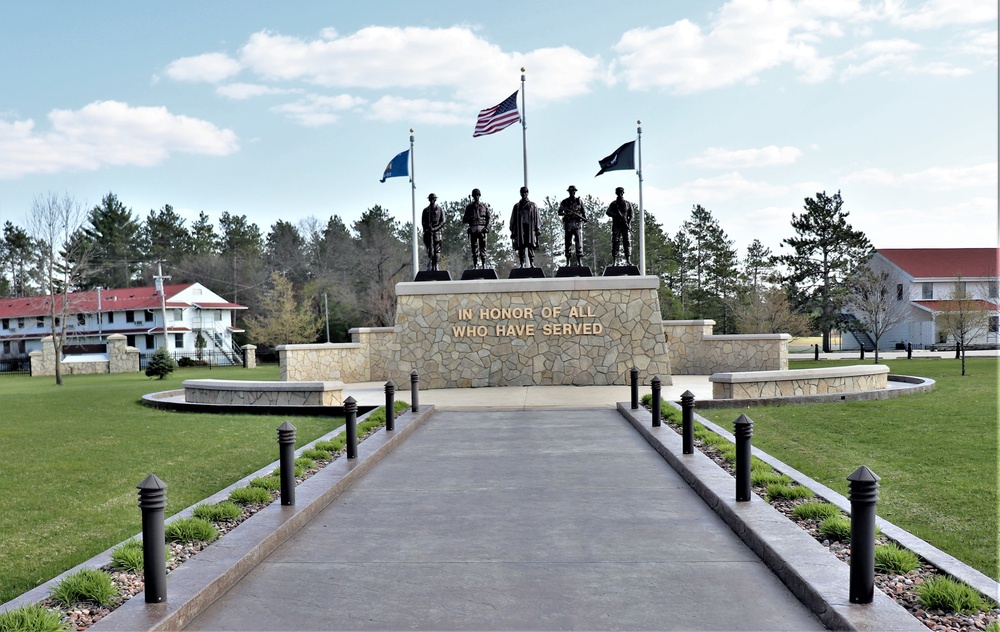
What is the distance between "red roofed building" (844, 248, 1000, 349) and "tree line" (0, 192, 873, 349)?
7.23 meters

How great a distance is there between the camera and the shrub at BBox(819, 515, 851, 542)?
6.03 meters

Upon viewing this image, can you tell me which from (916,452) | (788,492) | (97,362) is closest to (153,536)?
(788,492)

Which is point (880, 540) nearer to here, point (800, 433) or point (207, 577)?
point (207, 577)

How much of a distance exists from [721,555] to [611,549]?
0.87m

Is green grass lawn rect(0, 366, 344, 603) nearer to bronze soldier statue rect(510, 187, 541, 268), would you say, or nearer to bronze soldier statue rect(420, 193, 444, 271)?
bronze soldier statue rect(420, 193, 444, 271)

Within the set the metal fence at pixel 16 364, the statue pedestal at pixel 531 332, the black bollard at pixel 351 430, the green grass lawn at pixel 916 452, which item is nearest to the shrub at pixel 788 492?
the green grass lawn at pixel 916 452

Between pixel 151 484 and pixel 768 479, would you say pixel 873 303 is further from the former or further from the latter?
pixel 151 484

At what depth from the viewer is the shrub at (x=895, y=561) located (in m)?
5.21

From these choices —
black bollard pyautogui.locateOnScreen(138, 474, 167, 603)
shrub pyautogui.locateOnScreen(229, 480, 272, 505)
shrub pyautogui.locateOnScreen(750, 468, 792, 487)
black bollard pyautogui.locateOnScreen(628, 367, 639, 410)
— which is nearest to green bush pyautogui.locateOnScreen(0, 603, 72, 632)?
black bollard pyautogui.locateOnScreen(138, 474, 167, 603)

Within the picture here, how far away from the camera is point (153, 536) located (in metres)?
4.79

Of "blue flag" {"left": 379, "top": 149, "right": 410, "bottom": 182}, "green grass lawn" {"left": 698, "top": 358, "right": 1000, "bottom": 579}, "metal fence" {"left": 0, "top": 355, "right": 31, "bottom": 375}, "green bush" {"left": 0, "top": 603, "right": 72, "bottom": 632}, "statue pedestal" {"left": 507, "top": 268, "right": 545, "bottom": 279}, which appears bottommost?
"metal fence" {"left": 0, "top": 355, "right": 31, "bottom": 375}

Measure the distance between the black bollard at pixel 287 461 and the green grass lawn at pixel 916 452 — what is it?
546 cm

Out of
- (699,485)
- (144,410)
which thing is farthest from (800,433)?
(144,410)

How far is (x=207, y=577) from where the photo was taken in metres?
5.29
